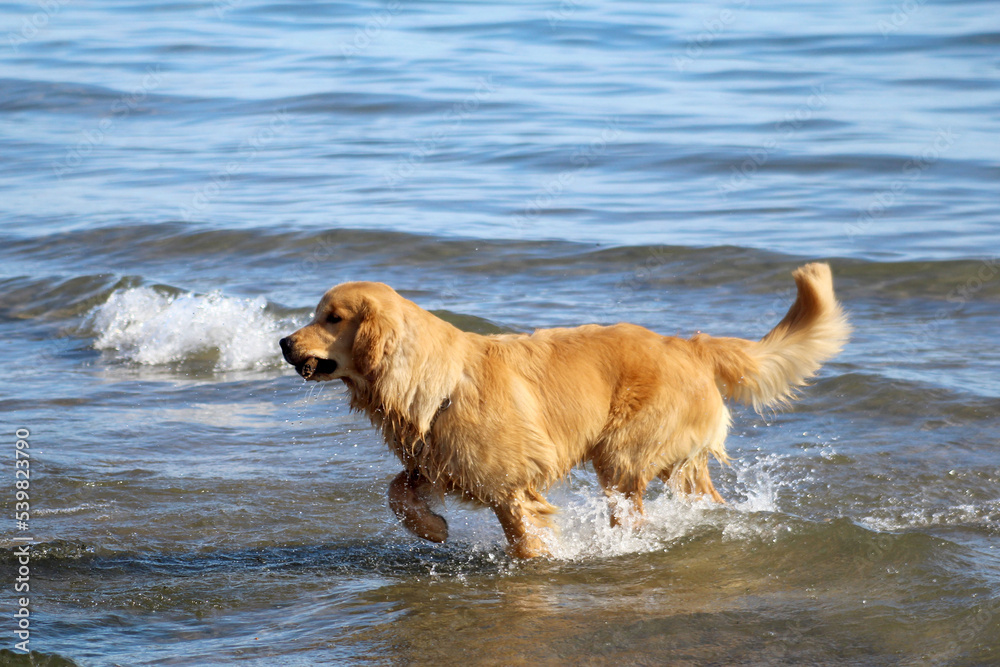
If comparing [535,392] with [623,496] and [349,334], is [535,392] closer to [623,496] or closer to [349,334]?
[623,496]

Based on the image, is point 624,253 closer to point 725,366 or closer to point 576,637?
point 725,366

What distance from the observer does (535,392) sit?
216 inches

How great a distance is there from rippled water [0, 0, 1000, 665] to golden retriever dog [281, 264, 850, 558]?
0.40m

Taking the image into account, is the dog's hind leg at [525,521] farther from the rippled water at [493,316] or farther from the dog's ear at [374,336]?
the dog's ear at [374,336]

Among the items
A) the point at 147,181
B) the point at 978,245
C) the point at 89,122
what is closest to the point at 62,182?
the point at 147,181

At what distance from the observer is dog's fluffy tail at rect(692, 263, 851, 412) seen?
5.76 meters

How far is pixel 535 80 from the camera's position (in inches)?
966

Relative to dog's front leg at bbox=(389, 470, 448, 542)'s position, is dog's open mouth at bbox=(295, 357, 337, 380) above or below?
above

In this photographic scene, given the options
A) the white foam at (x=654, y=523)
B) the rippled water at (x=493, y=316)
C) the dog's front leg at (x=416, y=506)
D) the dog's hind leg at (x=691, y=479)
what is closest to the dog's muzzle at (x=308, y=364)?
the dog's front leg at (x=416, y=506)

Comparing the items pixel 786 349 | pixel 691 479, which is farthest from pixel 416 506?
pixel 786 349

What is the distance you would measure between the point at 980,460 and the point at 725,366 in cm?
212

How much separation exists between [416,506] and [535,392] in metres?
0.87

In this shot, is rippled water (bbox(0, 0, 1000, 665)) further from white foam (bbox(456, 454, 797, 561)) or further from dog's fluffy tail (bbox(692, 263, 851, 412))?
dog's fluffy tail (bbox(692, 263, 851, 412))

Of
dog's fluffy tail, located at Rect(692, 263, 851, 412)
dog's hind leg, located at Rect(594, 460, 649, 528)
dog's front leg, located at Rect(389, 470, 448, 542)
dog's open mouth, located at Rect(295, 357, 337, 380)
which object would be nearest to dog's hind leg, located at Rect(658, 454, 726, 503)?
dog's hind leg, located at Rect(594, 460, 649, 528)
